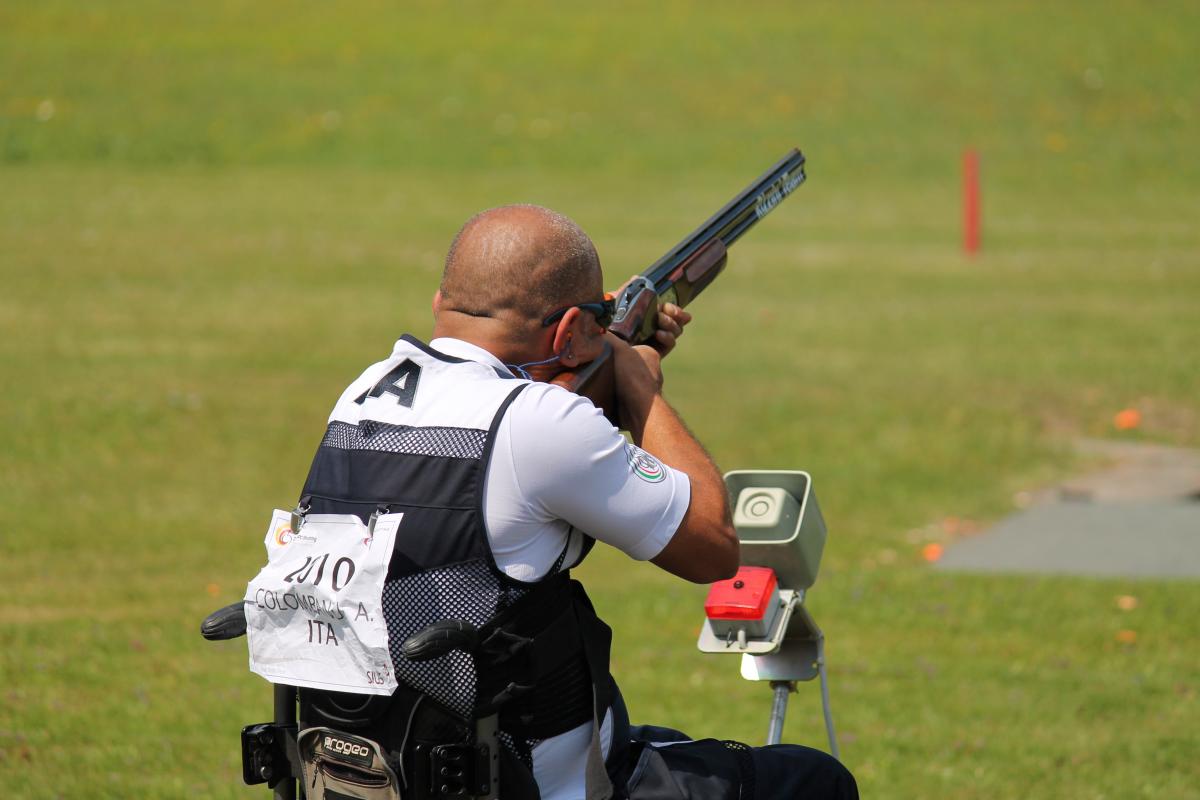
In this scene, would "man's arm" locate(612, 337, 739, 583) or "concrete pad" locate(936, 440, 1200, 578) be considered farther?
"concrete pad" locate(936, 440, 1200, 578)

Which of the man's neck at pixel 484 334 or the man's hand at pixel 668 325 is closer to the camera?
the man's neck at pixel 484 334

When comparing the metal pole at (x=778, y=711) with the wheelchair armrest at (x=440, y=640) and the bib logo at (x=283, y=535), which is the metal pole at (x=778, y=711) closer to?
the wheelchair armrest at (x=440, y=640)

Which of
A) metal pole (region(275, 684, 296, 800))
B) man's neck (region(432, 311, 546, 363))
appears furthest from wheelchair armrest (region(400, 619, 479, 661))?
man's neck (region(432, 311, 546, 363))

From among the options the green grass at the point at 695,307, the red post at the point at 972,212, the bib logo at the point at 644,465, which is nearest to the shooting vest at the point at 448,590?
the bib logo at the point at 644,465

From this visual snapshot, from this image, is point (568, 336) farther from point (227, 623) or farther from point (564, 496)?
point (227, 623)

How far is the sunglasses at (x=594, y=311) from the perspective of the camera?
3260 millimetres

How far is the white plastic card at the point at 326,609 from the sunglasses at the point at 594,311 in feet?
1.83

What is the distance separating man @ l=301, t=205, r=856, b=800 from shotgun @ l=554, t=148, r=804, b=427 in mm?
83

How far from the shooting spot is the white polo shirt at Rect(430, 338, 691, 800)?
2990 mm

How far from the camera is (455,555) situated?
2992mm

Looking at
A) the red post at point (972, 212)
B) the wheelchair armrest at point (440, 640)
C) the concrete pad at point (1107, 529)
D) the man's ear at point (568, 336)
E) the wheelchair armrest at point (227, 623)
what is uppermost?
the man's ear at point (568, 336)

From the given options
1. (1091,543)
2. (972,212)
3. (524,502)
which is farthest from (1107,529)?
(972,212)

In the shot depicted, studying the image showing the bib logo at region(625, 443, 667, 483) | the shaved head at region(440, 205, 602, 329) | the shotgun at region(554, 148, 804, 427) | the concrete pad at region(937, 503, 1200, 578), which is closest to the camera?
the bib logo at region(625, 443, 667, 483)

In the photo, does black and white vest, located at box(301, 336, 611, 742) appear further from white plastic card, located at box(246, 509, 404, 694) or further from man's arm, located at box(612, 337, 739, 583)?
man's arm, located at box(612, 337, 739, 583)
